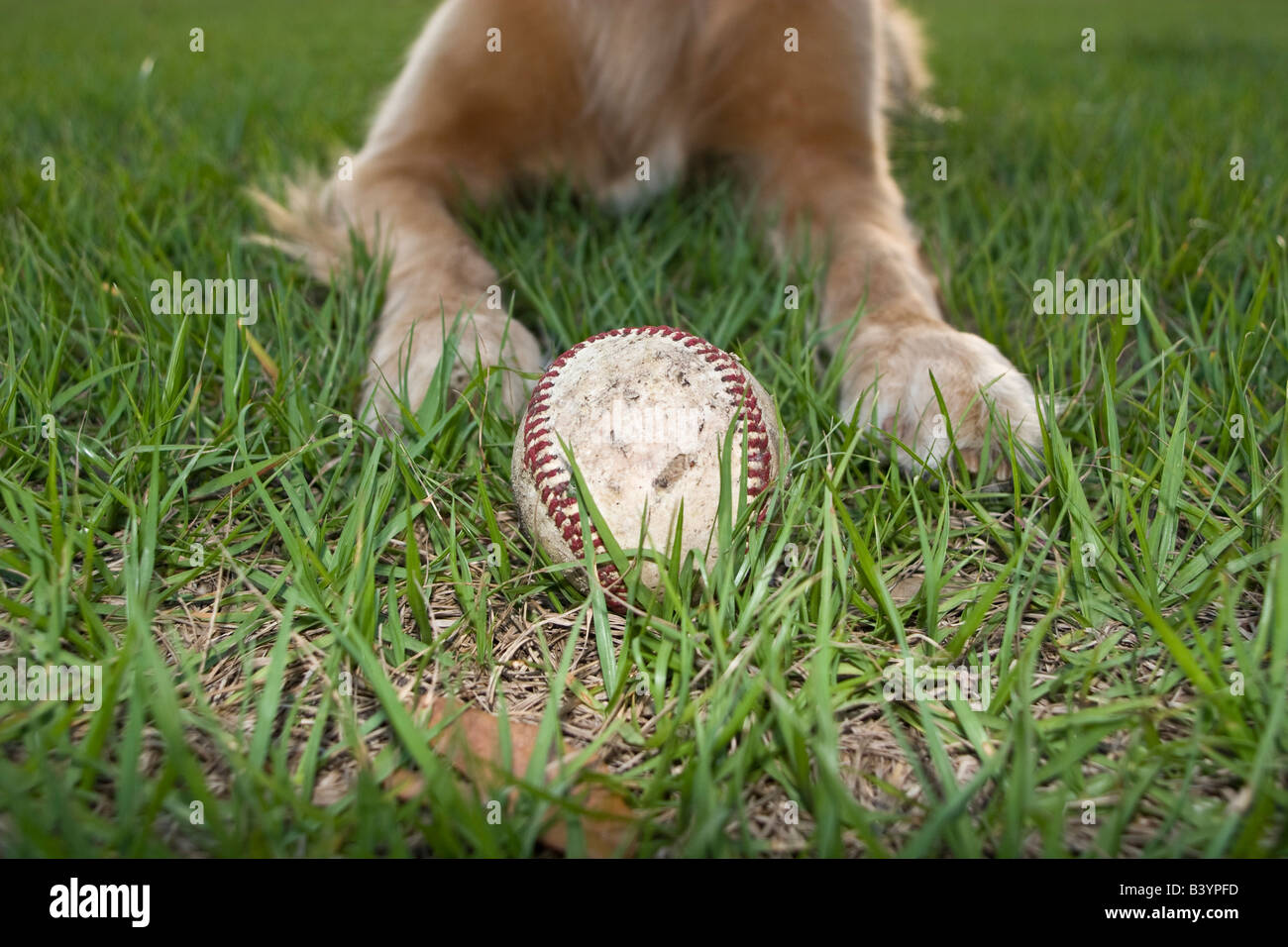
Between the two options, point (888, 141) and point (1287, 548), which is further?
point (888, 141)

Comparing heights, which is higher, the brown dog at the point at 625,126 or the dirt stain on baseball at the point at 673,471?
the brown dog at the point at 625,126

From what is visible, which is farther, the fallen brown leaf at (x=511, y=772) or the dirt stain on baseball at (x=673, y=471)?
the dirt stain on baseball at (x=673, y=471)

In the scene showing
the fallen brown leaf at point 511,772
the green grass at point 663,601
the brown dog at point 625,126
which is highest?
the brown dog at point 625,126

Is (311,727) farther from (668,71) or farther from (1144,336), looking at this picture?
(668,71)

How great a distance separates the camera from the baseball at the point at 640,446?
113cm

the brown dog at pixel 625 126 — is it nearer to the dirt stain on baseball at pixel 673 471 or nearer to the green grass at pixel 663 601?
the green grass at pixel 663 601

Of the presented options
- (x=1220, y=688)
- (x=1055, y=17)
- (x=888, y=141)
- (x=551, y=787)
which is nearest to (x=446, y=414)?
(x=551, y=787)

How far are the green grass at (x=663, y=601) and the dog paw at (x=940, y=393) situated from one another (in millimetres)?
65

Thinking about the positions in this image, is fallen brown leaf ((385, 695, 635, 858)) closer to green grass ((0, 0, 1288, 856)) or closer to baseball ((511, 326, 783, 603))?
green grass ((0, 0, 1288, 856))

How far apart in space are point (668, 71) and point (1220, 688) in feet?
6.19

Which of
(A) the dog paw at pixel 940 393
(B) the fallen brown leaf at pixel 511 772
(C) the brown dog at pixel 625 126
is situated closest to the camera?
(B) the fallen brown leaf at pixel 511 772

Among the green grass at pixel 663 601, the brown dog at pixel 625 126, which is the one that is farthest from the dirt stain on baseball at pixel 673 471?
the brown dog at pixel 625 126

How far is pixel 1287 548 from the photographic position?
103 centimetres

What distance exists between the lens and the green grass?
0.88 metres
